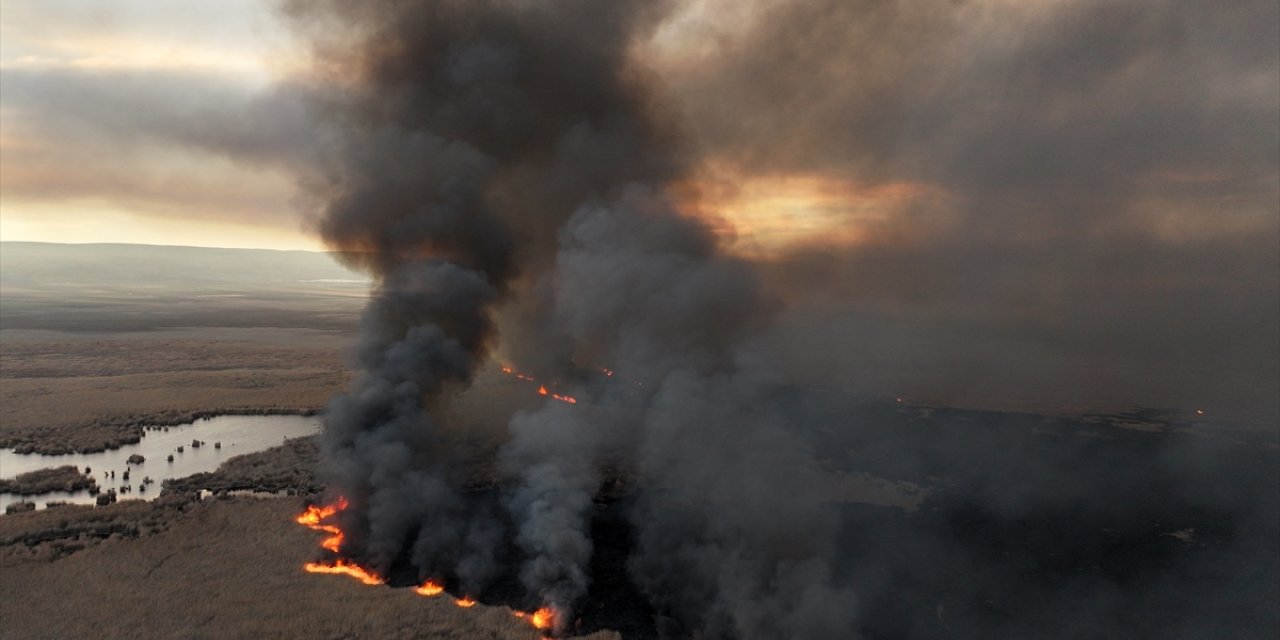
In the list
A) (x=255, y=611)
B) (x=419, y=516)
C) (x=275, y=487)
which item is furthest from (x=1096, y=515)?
(x=275, y=487)

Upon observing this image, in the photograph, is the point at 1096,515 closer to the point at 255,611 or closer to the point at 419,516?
the point at 419,516

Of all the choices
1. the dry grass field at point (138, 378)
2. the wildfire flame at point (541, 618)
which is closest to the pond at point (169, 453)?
the dry grass field at point (138, 378)

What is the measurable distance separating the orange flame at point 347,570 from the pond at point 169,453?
21.5 meters

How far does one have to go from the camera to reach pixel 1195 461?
68.9m

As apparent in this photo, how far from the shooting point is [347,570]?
39.6 metres

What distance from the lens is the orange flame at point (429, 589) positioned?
3712 centimetres

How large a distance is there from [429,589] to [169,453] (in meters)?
41.6

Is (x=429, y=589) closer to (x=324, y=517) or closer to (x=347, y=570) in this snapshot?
(x=347, y=570)

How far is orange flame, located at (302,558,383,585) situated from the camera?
3869 centimetres

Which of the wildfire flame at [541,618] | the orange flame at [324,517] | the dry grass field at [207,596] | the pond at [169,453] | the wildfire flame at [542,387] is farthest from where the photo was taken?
the wildfire flame at [542,387]

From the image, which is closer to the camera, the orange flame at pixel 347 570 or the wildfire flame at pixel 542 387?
the orange flame at pixel 347 570

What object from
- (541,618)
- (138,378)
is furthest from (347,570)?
(138,378)

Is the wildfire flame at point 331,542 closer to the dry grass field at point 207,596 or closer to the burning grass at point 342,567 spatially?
the burning grass at point 342,567

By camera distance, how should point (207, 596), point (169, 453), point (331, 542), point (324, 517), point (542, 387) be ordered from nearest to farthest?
point (207, 596) < point (331, 542) < point (324, 517) < point (169, 453) < point (542, 387)
